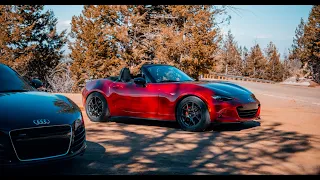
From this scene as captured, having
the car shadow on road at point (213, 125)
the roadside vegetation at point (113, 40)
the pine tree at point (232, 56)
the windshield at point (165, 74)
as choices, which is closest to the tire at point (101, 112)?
the car shadow on road at point (213, 125)

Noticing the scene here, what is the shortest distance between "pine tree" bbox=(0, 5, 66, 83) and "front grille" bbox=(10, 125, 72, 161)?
3232 cm

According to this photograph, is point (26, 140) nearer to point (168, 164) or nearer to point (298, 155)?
point (168, 164)

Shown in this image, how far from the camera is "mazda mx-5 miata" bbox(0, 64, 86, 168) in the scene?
3.29m

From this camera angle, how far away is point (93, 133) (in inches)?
244

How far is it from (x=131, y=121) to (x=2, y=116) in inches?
178

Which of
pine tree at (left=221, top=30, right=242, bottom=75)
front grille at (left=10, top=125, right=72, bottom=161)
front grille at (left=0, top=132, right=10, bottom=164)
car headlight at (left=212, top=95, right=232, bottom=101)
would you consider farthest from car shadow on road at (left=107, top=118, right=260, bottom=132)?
pine tree at (left=221, top=30, right=242, bottom=75)

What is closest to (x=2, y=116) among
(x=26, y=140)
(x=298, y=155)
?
(x=26, y=140)

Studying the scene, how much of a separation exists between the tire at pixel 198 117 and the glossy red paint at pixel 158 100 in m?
0.08

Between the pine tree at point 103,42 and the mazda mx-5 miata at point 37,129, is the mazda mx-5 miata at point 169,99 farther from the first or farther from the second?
the pine tree at point 103,42

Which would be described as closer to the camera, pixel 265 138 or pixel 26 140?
pixel 26 140

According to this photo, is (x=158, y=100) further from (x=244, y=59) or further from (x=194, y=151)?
(x=244, y=59)

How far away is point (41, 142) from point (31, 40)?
119ft
